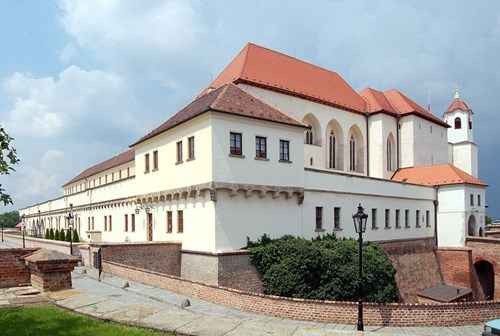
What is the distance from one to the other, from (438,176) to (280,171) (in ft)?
70.9

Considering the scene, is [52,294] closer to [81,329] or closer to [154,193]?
[81,329]

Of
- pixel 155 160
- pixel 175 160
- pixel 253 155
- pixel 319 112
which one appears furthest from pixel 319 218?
pixel 319 112

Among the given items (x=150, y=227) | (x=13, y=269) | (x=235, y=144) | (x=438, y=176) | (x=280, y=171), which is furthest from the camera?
(x=438, y=176)

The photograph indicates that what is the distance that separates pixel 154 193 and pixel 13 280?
1511 cm

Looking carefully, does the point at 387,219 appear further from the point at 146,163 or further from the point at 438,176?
the point at 146,163

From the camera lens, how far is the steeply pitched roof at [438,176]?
3884cm

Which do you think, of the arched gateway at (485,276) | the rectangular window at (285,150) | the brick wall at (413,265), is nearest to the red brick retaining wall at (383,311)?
the rectangular window at (285,150)

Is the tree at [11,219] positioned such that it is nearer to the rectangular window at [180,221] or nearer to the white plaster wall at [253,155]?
the rectangular window at [180,221]

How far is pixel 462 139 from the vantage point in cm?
5819

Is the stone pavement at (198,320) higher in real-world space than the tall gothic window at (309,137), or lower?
lower

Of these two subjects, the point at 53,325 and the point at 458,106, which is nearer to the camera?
the point at 53,325

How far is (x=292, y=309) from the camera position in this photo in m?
13.1

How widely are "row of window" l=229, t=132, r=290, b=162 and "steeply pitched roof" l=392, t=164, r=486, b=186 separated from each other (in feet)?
66.6

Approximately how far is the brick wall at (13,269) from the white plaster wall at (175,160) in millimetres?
10609
